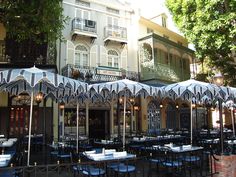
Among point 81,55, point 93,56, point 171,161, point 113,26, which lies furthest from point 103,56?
point 171,161

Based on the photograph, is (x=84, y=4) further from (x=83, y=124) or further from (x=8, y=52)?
(x=83, y=124)

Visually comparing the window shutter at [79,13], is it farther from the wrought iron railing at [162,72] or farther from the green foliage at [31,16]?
the green foliage at [31,16]

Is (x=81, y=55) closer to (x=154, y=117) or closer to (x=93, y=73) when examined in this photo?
(x=93, y=73)

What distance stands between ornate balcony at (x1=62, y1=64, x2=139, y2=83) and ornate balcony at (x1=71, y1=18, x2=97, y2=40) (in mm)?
2209

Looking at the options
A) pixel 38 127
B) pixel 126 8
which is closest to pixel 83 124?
pixel 38 127

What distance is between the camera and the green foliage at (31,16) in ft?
33.3

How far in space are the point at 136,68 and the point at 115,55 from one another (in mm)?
1982

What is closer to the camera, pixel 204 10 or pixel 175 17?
pixel 204 10

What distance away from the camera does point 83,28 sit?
59.0 ft

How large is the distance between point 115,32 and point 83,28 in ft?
8.56

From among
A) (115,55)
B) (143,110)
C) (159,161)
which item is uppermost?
(115,55)

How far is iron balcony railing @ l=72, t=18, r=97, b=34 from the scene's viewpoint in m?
17.7

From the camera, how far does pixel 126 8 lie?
68.5 ft

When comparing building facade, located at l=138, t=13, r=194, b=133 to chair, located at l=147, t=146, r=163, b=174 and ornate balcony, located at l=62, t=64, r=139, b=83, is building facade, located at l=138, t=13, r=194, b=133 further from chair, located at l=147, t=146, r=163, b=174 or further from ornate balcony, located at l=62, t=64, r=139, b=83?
chair, located at l=147, t=146, r=163, b=174
